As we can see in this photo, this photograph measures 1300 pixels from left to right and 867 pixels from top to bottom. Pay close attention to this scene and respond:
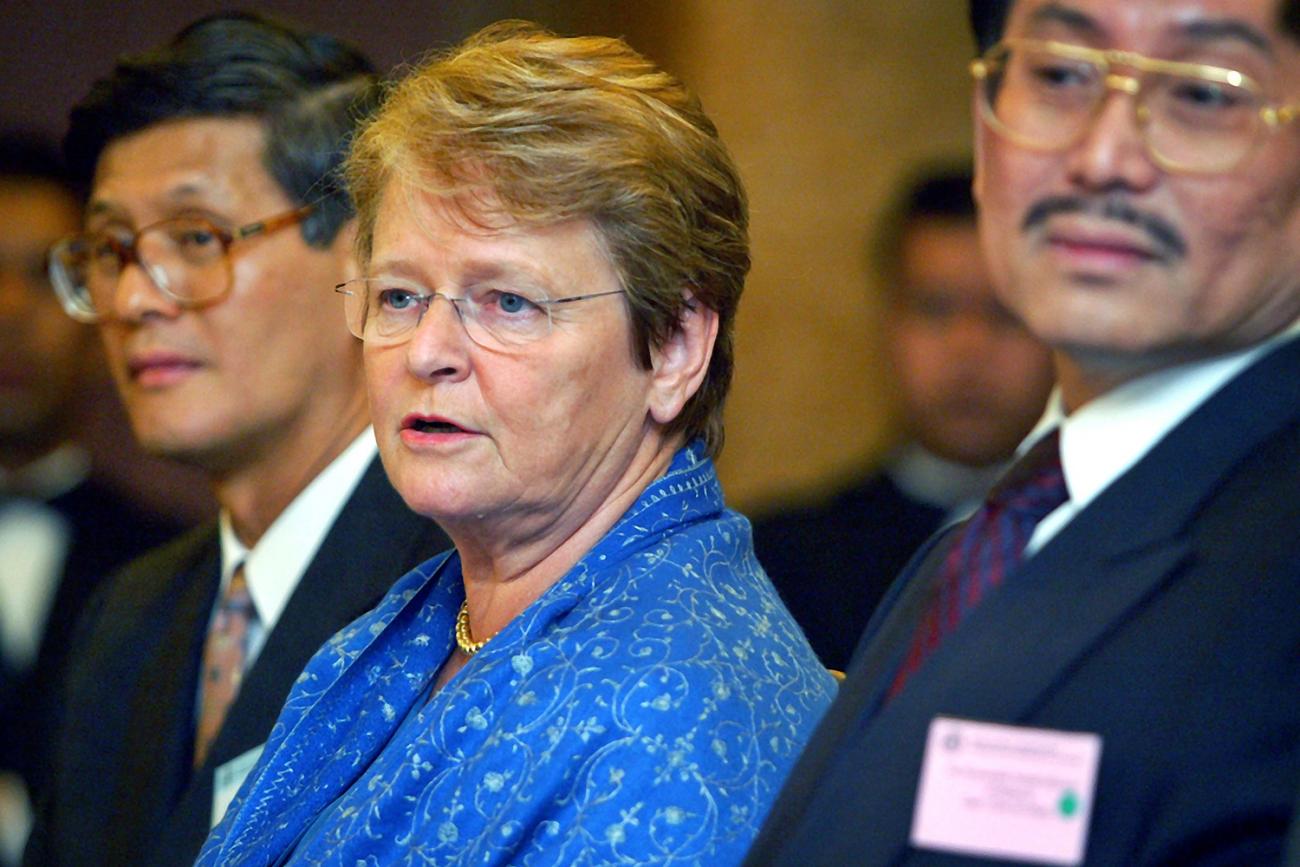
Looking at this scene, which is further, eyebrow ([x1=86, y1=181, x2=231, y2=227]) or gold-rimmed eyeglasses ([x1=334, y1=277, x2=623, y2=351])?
eyebrow ([x1=86, y1=181, x2=231, y2=227])

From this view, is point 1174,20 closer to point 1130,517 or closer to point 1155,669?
point 1130,517

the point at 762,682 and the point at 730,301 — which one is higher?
the point at 730,301

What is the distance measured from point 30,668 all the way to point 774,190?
86.1 inches

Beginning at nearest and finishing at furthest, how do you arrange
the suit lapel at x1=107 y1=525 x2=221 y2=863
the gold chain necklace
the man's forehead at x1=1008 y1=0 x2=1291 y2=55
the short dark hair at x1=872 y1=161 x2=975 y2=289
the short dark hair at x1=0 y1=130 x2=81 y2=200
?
the man's forehead at x1=1008 y1=0 x2=1291 y2=55 → the gold chain necklace → the suit lapel at x1=107 y1=525 x2=221 y2=863 → the short dark hair at x1=872 y1=161 x2=975 y2=289 → the short dark hair at x1=0 y1=130 x2=81 y2=200

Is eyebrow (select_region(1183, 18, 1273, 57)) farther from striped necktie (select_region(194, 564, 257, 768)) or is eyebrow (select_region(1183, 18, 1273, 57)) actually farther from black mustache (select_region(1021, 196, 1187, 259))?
striped necktie (select_region(194, 564, 257, 768))

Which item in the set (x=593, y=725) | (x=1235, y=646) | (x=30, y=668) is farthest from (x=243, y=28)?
(x=1235, y=646)

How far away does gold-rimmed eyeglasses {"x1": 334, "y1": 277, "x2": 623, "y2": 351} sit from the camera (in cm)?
196

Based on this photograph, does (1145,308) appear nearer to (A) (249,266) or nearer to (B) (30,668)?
(A) (249,266)

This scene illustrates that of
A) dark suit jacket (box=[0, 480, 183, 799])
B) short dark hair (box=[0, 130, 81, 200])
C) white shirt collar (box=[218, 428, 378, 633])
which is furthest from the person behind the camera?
short dark hair (box=[0, 130, 81, 200])

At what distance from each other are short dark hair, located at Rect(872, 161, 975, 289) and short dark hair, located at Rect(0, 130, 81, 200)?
2.10 metres

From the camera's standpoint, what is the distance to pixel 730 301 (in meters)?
2.13

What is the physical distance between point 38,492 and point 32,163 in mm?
911

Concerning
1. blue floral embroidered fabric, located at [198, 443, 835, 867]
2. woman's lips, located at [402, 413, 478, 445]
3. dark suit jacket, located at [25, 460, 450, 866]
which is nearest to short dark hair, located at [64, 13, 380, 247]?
dark suit jacket, located at [25, 460, 450, 866]

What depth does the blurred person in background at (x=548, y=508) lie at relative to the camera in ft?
5.61
